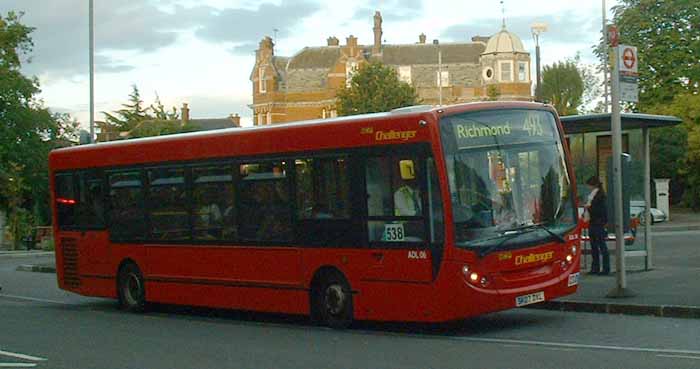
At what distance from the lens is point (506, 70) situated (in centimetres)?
11888

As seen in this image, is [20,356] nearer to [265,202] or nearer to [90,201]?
[265,202]

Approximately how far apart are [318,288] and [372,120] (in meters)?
2.60

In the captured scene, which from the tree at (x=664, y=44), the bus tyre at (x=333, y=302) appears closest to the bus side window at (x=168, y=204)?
the bus tyre at (x=333, y=302)

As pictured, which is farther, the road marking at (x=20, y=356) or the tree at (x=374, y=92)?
the tree at (x=374, y=92)

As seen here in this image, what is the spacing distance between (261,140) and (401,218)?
323 centimetres

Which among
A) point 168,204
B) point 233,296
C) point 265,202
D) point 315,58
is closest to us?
point 265,202

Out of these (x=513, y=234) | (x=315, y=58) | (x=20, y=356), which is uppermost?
(x=315, y=58)

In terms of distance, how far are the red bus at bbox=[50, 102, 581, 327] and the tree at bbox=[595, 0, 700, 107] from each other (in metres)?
48.4

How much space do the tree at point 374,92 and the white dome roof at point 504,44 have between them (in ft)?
97.6

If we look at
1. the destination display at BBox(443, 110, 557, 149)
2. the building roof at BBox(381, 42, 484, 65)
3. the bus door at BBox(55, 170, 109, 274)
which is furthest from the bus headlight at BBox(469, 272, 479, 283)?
the building roof at BBox(381, 42, 484, 65)

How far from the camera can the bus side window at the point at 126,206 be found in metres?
19.9

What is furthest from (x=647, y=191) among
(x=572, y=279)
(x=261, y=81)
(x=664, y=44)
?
(x=261, y=81)

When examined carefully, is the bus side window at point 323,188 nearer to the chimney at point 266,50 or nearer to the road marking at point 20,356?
the road marking at point 20,356

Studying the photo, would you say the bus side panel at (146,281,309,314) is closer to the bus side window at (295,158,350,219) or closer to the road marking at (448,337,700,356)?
the bus side window at (295,158,350,219)
